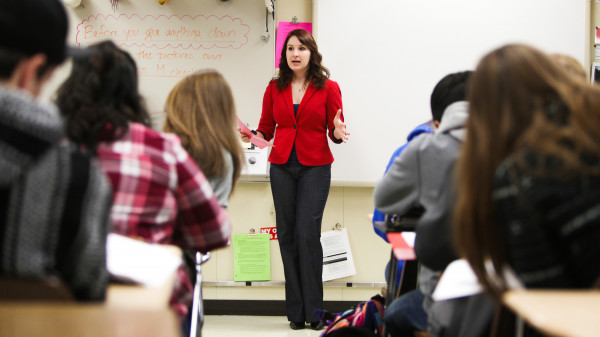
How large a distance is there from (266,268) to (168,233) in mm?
2179

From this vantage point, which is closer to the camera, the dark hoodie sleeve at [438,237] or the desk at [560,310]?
the desk at [560,310]

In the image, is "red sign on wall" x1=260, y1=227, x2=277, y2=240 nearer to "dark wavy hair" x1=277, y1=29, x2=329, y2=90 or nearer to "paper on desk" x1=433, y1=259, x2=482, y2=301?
"dark wavy hair" x1=277, y1=29, x2=329, y2=90

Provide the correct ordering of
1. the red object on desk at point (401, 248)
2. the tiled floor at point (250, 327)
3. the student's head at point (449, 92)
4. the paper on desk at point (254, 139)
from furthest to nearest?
the tiled floor at point (250, 327)
the paper on desk at point (254, 139)
the student's head at point (449, 92)
the red object on desk at point (401, 248)

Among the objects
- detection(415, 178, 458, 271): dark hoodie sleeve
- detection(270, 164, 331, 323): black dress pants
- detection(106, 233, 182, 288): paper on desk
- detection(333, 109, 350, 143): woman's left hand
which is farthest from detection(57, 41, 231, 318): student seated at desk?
detection(270, 164, 331, 323): black dress pants

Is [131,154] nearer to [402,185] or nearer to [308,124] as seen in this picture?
[402,185]

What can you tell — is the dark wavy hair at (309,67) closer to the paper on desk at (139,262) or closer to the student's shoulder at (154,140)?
the student's shoulder at (154,140)

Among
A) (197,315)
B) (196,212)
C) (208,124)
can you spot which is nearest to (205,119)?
(208,124)

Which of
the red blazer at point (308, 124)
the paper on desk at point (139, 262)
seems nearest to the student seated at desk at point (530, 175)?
the paper on desk at point (139, 262)

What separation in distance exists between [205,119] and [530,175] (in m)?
1.26

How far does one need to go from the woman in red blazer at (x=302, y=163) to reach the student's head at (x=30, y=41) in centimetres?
226

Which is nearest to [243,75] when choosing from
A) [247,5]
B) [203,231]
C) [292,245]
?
[247,5]

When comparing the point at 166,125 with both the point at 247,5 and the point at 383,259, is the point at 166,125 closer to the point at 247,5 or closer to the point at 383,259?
the point at 247,5

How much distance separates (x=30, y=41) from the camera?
2.88 feet

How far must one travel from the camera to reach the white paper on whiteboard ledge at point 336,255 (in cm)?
352
